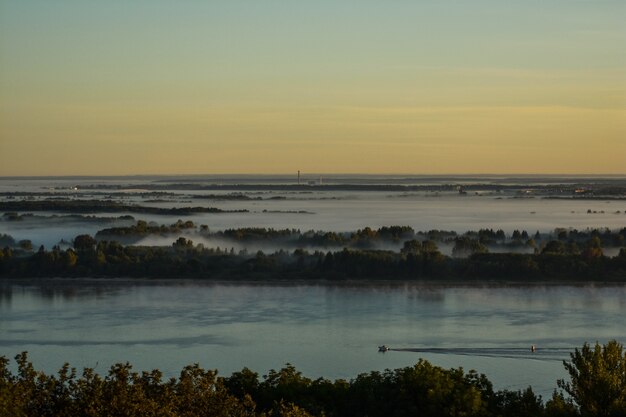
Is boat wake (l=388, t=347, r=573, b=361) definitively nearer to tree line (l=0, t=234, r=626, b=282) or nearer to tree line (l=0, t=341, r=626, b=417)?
tree line (l=0, t=341, r=626, b=417)

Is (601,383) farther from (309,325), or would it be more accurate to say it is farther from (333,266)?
(333,266)

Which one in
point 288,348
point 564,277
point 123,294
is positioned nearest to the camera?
point 288,348

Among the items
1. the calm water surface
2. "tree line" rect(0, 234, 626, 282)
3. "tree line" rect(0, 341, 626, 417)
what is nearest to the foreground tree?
"tree line" rect(0, 341, 626, 417)

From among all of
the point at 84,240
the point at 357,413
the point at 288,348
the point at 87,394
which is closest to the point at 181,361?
the point at 288,348

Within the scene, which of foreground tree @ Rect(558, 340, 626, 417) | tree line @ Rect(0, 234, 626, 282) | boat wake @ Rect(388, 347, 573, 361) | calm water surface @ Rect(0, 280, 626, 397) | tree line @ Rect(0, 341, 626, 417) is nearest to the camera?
tree line @ Rect(0, 341, 626, 417)

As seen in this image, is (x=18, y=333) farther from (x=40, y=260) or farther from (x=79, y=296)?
(x=40, y=260)
